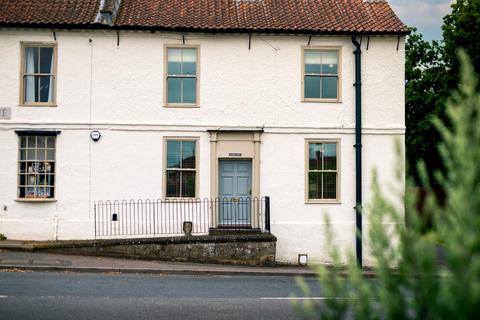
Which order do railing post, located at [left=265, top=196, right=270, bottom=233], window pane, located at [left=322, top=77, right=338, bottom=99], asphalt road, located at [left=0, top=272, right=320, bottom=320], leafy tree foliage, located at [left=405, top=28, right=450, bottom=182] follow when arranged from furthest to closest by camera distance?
leafy tree foliage, located at [left=405, top=28, right=450, bottom=182] < window pane, located at [left=322, top=77, right=338, bottom=99] < railing post, located at [left=265, top=196, right=270, bottom=233] < asphalt road, located at [left=0, top=272, right=320, bottom=320]

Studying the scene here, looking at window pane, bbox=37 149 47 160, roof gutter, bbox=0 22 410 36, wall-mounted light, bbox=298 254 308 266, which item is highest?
roof gutter, bbox=0 22 410 36

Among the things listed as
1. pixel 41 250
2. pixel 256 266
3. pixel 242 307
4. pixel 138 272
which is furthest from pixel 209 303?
pixel 41 250

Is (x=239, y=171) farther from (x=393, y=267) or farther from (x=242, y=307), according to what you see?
(x=393, y=267)

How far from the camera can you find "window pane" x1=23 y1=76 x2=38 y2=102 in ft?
61.4

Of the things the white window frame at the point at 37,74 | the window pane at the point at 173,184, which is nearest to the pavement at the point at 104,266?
the window pane at the point at 173,184

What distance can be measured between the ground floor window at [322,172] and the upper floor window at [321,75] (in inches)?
56.1

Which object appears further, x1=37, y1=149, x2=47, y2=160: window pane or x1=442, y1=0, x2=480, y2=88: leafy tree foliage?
x1=442, y1=0, x2=480, y2=88: leafy tree foliage

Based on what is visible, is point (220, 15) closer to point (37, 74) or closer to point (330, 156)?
point (330, 156)

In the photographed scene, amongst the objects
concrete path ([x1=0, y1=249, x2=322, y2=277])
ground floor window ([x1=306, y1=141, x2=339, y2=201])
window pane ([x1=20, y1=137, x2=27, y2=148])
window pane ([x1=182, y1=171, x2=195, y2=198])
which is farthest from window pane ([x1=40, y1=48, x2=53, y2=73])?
ground floor window ([x1=306, y1=141, x2=339, y2=201])

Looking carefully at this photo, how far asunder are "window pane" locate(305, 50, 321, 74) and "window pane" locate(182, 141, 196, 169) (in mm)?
4094

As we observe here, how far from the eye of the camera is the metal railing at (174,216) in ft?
60.0

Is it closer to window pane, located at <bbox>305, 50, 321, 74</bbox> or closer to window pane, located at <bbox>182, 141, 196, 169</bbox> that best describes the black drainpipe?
window pane, located at <bbox>305, 50, 321, 74</bbox>

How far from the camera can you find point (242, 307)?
10227 millimetres

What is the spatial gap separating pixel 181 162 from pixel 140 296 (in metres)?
8.19
